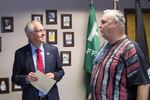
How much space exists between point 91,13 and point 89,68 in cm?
66

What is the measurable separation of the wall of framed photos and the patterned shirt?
61.2 inches

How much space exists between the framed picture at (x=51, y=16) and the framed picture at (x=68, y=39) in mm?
206

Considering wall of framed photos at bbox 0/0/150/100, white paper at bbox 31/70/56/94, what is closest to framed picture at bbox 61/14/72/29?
wall of framed photos at bbox 0/0/150/100

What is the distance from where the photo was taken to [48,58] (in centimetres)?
285

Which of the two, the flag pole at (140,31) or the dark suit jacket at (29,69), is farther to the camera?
the flag pole at (140,31)

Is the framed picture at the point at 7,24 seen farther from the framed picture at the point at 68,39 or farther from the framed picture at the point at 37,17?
the framed picture at the point at 68,39

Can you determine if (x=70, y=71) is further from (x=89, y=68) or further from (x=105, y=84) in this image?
(x=105, y=84)

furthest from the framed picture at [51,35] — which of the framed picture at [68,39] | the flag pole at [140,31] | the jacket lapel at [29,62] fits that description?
the flag pole at [140,31]

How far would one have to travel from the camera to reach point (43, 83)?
2.70m

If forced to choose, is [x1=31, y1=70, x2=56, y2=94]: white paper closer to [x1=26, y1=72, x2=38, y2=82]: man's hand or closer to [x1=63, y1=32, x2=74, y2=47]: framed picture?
[x1=26, y1=72, x2=38, y2=82]: man's hand

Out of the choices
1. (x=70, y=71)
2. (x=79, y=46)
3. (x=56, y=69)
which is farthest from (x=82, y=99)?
(x=56, y=69)

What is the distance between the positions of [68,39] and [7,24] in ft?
2.45

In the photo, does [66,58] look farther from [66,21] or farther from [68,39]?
[66,21]

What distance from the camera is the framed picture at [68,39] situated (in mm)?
3684
